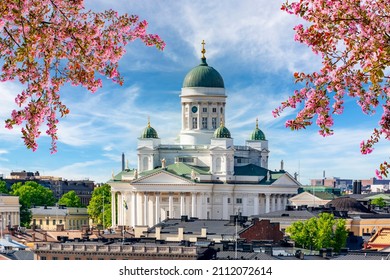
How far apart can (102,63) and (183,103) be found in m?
140

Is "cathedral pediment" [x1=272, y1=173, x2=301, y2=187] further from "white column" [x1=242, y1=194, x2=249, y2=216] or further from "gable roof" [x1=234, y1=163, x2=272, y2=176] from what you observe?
"white column" [x1=242, y1=194, x2=249, y2=216]

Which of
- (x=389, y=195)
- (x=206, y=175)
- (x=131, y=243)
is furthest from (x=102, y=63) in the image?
(x=389, y=195)

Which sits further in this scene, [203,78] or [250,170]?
[203,78]

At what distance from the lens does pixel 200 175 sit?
141 metres

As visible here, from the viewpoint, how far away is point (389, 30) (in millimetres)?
15734

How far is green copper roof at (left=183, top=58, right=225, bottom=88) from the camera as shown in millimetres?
155750

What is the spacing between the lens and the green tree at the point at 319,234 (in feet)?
316

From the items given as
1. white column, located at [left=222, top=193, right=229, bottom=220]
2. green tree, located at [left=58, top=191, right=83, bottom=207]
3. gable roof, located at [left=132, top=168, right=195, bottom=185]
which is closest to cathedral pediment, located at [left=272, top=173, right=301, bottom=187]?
white column, located at [left=222, top=193, right=229, bottom=220]

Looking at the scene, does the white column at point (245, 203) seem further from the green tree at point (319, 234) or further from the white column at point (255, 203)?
the green tree at point (319, 234)

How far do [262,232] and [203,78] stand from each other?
6240 cm

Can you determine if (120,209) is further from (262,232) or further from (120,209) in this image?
(262,232)

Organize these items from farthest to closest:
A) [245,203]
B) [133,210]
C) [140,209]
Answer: [133,210] < [140,209] < [245,203]

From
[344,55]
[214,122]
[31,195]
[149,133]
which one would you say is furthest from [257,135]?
[344,55]
